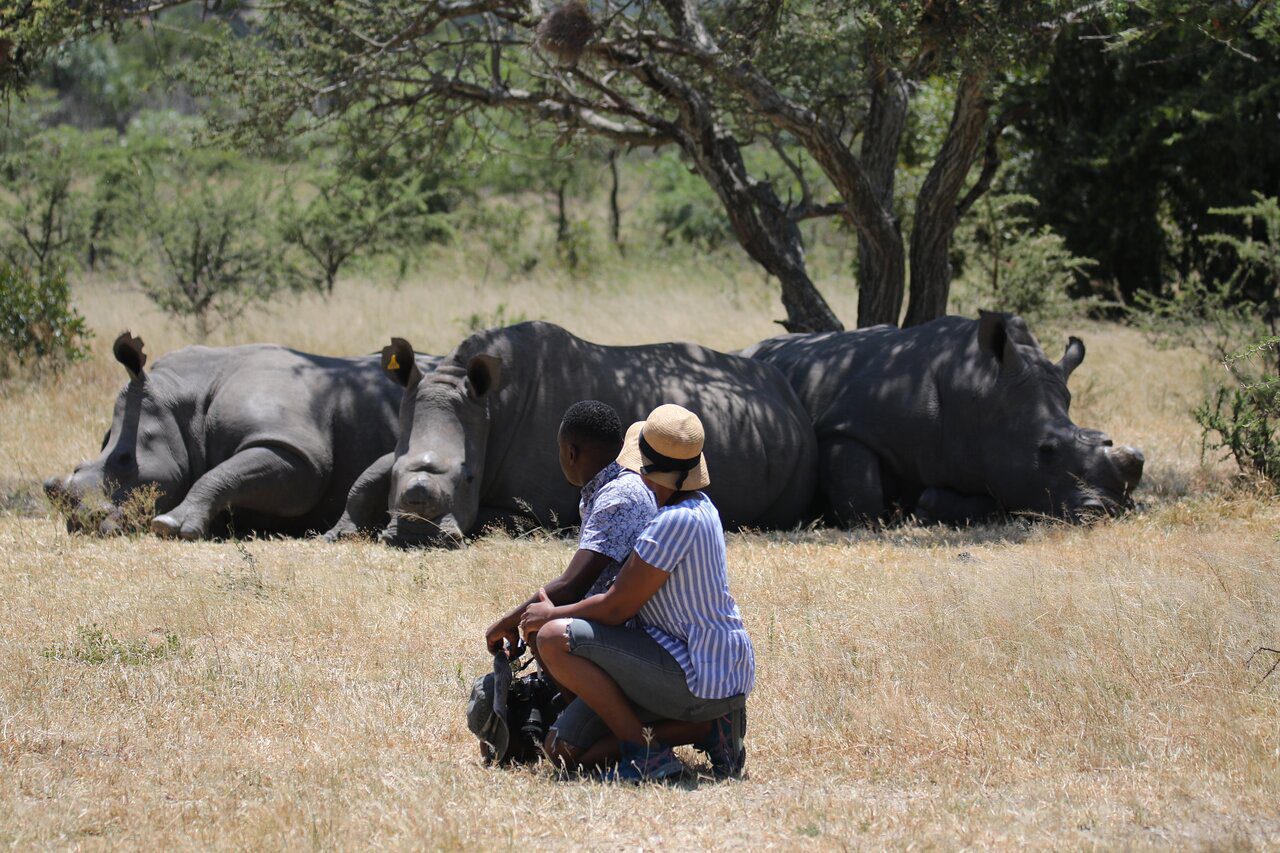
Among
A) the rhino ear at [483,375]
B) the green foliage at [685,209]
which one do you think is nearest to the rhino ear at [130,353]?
the rhino ear at [483,375]

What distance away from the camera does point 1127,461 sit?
9.44 metres

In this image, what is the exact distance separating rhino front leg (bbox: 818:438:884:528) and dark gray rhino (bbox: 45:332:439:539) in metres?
3.01

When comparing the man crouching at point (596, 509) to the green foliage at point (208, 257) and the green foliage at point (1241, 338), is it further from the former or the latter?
the green foliage at point (208, 257)

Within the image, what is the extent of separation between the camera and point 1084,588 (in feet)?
22.7

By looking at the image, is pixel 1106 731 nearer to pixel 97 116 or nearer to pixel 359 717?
pixel 359 717

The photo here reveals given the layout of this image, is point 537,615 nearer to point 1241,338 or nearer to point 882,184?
point 882,184

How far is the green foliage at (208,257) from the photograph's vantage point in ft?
59.3

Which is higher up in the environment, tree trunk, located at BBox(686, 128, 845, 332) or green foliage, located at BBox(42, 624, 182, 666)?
tree trunk, located at BBox(686, 128, 845, 332)

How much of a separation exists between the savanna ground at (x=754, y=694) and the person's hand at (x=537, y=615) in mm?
504

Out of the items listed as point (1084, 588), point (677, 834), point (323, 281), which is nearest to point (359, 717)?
point (677, 834)

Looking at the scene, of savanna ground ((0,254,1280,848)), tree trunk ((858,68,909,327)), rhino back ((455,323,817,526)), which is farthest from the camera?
tree trunk ((858,68,909,327))

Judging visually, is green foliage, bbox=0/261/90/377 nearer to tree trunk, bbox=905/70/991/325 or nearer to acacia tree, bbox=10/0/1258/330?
acacia tree, bbox=10/0/1258/330

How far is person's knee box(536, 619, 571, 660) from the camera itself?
466 cm

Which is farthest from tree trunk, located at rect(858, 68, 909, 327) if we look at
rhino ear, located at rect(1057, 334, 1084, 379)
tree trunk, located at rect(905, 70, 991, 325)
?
rhino ear, located at rect(1057, 334, 1084, 379)
